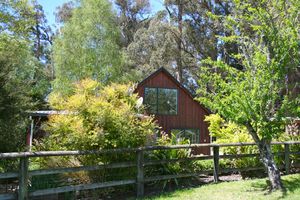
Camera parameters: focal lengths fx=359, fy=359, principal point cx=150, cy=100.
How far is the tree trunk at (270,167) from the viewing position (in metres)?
8.62

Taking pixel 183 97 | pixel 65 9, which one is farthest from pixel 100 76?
pixel 65 9

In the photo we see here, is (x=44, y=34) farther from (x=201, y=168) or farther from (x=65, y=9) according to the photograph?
(x=201, y=168)

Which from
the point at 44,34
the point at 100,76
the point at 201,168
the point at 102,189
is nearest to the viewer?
the point at 102,189

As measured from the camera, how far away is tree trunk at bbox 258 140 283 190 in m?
8.62

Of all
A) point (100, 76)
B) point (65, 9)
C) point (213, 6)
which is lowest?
point (100, 76)

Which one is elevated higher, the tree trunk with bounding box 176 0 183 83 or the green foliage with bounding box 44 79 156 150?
the tree trunk with bounding box 176 0 183 83

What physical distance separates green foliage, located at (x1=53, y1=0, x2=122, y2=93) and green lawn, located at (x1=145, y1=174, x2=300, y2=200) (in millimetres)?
19889

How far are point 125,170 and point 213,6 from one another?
25640mm

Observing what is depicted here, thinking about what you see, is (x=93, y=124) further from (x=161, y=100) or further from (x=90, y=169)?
(x=161, y=100)

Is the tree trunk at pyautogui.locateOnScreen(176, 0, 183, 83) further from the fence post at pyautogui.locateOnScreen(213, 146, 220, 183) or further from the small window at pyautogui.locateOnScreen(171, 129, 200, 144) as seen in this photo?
the fence post at pyautogui.locateOnScreen(213, 146, 220, 183)

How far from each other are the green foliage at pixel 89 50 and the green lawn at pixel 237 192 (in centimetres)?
1989

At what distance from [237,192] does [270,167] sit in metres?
1.14

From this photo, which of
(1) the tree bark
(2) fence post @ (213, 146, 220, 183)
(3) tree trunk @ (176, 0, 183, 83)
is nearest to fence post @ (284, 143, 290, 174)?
(2) fence post @ (213, 146, 220, 183)

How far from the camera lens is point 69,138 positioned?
26.4ft
